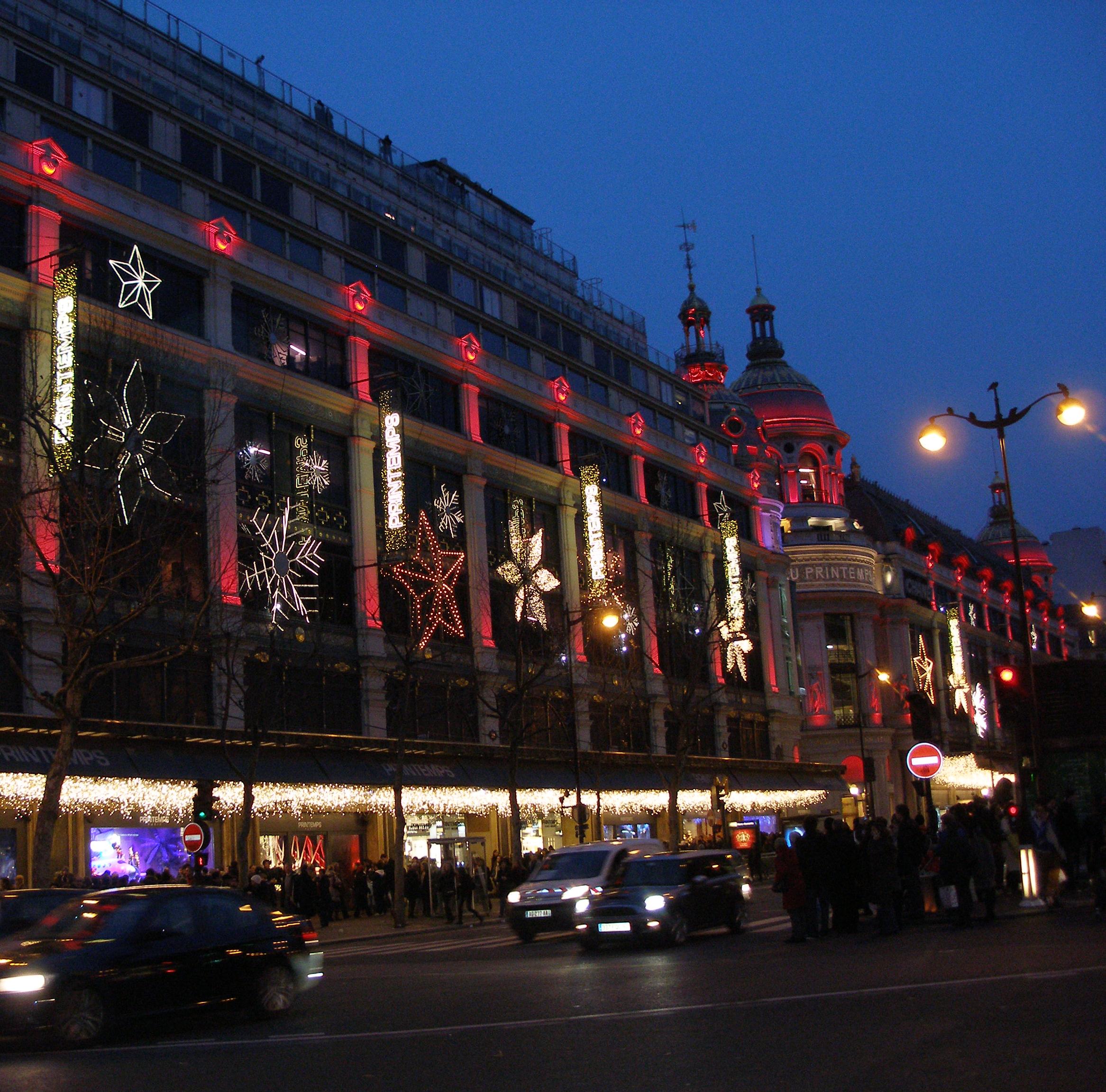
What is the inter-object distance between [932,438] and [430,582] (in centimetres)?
2375

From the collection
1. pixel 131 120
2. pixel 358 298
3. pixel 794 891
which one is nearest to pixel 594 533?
pixel 358 298

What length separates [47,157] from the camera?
37438mm

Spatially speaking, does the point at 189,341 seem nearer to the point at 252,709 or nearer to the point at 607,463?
the point at 252,709

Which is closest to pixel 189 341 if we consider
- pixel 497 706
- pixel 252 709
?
pixel 252 709

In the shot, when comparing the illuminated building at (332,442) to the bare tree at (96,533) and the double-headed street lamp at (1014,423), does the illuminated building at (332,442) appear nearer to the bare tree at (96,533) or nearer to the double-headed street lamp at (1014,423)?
the bare tree at (96,533)

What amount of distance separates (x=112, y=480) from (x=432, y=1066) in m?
19.4

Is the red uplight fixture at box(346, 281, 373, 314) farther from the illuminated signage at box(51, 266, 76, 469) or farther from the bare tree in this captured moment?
the illuminated signage at box(51, 266, 76, 469)

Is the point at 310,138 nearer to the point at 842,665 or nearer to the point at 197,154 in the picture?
the point at 197,154

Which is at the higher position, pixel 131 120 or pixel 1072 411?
pixel 131 120

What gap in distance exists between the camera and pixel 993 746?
98.6 m

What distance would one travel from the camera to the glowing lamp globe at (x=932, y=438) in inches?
1096

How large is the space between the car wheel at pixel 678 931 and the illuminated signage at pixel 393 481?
80.5ft

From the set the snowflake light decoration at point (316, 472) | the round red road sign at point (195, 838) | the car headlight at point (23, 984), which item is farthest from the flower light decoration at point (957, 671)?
the car headlight at point (23, 984)

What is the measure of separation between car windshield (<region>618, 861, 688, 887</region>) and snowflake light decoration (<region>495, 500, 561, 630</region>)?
84.7 feet
